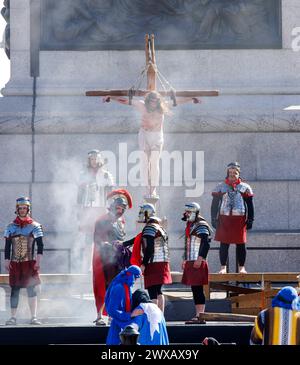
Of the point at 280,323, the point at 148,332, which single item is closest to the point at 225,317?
the point at 148,332

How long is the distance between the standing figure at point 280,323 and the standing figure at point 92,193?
918 cm

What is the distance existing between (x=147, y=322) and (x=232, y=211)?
25.2ft

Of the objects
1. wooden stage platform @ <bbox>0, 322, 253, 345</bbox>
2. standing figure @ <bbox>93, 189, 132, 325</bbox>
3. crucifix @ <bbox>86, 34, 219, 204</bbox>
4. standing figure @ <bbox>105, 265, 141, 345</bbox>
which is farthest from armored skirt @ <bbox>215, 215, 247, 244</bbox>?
standing figure @ <bbox>105, 265, 141, 345</bbox>

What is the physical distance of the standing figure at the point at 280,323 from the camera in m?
16.7

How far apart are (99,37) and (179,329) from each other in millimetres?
10523

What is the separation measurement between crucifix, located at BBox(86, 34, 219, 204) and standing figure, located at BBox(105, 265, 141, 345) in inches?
300

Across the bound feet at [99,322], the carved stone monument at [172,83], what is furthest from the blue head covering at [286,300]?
the carved stone monument at [172,83]

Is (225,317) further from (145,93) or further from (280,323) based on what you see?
(145,93)

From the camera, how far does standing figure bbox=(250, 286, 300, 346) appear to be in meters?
16.7

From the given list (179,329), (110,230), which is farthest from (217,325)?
(110,230)

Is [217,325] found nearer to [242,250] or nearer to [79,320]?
[79,320]

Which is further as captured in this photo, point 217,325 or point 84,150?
point 84,150

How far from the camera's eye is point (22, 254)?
23.4 meters
